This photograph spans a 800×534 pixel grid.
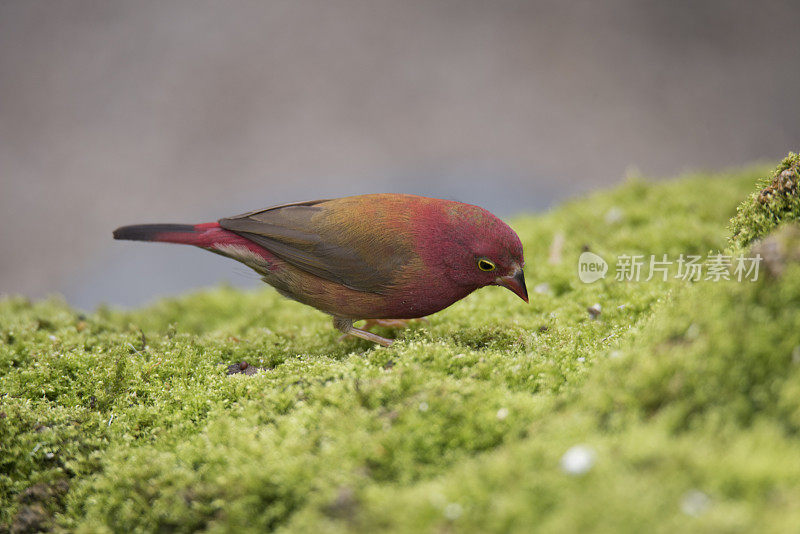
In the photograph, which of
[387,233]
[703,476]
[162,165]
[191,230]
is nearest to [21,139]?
[162,165]

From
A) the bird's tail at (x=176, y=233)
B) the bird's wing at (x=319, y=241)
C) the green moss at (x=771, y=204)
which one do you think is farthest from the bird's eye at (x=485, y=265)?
the bird's tail at (x=176, y=233)

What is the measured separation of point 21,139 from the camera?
934 centimetres

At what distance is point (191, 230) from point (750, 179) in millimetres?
5310

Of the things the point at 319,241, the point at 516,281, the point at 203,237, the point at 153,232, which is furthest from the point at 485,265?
the point at 153,232

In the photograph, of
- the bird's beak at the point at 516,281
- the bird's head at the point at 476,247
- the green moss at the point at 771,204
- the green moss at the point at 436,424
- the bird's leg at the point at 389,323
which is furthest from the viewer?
the bird's leg at the point at 389,323

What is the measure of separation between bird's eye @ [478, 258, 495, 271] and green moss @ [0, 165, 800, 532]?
36 centimetres

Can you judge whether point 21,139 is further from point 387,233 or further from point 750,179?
point 750,179

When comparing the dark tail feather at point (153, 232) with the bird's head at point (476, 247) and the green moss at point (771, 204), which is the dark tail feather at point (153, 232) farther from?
the green moss at point (771, 204)

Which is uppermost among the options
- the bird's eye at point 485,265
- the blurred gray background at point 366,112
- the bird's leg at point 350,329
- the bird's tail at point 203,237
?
the blurred gray background at point 366,112

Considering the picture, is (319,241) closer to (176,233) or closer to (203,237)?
(203,237)

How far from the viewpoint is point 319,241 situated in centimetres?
395

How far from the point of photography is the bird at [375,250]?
3750 mm

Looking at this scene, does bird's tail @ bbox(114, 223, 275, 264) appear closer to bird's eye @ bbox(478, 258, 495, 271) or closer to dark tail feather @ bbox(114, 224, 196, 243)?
dark tail feather @ bbox(114, 224, 196, 243)

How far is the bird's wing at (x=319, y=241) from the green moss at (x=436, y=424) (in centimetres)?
44
